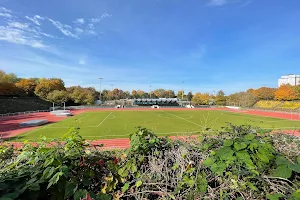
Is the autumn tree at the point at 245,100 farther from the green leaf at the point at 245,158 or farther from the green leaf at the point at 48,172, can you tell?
the green leaf at the point at 48,172

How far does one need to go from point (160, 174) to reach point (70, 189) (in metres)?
0.85

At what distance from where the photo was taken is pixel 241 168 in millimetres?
1737

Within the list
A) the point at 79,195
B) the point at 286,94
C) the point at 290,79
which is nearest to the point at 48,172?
the point at 79,195

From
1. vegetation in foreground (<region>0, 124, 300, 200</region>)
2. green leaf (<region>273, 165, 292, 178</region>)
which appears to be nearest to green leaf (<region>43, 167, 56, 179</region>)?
vegetation in foreground (<region>0, 124, 300, 200</region>)

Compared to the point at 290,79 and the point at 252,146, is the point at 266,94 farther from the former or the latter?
the point at 252,146

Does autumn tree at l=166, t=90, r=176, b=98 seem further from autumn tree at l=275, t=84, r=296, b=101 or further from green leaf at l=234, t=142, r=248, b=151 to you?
green leaf at l=234, t=142, r=248, b=151

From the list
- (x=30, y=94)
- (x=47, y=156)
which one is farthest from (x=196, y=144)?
(x=30, y=94)

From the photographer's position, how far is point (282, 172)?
1623 mm

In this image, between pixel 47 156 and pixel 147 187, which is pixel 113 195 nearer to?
pixel 147 187

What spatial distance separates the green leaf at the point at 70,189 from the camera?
146 centimetres

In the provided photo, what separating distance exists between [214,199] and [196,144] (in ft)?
2.77

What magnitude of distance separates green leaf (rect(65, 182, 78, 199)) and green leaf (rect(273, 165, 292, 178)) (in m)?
1.84

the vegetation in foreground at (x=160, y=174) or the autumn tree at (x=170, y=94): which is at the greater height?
the autumn tree at (x=170, y=94)

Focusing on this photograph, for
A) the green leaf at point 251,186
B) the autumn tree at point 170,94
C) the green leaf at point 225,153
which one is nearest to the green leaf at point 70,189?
the green leaf at point 225,153
